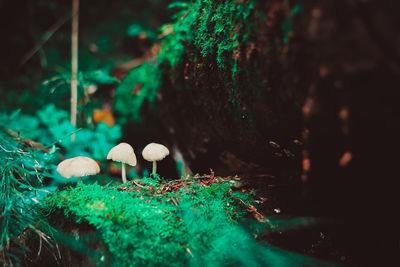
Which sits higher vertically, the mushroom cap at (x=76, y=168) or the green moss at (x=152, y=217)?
the mushroom cap at (x=76, y=168)

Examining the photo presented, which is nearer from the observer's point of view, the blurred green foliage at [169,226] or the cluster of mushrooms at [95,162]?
the blurred green foliage at [169,226]

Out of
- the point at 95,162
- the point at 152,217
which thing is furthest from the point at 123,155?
the point at 152,217

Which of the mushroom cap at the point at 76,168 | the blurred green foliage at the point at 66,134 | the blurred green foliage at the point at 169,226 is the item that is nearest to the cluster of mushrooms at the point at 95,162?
the mushroom cap at the point at 76,168

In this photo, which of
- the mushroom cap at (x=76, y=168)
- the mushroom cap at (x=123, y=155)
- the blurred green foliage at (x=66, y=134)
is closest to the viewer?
the mushroom cap at (x=76, y=168)

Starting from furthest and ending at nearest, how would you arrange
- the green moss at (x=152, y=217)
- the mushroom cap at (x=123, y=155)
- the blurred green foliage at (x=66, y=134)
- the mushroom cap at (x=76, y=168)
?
the blurred green foliage at (x=66, y=134)
the mushroom cap at (x=123, y=155)
the mushroom cap at (x=76, y=168)
the green moss at (x=152, y=217)

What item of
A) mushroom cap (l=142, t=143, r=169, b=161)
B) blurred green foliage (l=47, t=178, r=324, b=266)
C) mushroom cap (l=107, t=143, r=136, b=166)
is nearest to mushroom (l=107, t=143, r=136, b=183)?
mushroom cap (l=107, t=143, r=136, b=166)

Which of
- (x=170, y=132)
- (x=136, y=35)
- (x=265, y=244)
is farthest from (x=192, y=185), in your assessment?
(x=136, y=35)

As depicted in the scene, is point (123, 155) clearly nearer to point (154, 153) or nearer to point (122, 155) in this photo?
point (122, 155)

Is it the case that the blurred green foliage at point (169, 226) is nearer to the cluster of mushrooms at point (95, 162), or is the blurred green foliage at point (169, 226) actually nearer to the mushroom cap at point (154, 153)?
the cluster of mushrooms at point (95, 162)
